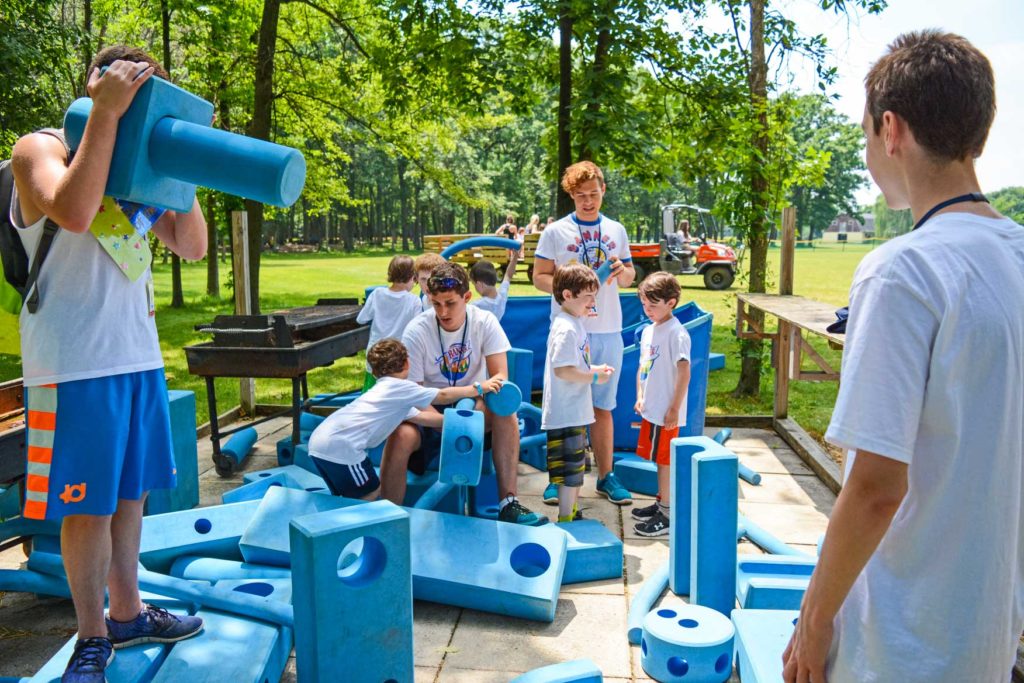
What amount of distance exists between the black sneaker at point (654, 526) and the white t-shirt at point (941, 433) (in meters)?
3.17

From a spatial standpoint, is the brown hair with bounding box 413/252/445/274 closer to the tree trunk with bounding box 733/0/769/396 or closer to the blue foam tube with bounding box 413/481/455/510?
the blue foam tube with bounding box 413/481/455/510

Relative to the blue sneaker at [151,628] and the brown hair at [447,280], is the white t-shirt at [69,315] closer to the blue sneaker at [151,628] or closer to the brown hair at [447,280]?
the blue sneaker at [151,628]

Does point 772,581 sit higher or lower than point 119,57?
lower

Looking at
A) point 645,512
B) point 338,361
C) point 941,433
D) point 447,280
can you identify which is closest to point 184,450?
point 447,280

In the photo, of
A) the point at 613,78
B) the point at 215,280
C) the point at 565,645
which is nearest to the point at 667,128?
the point at 613,78

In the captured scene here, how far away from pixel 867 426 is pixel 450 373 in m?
3.41

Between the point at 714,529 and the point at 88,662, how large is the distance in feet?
7.26

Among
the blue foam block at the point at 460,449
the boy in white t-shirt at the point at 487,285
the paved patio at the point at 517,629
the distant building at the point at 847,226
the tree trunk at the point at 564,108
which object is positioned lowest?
the paved patio at the point at 517,629

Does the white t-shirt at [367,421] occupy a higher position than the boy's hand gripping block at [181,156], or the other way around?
the boy's hand gripping block at [181,156]

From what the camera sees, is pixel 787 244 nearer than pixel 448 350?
No

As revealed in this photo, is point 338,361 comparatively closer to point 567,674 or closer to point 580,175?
point 580,175

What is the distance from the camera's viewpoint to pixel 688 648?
2773 millimetres

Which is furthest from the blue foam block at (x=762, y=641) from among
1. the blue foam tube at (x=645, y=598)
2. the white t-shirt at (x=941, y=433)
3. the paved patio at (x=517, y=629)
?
the white t-shirt at (x=941, y=433)

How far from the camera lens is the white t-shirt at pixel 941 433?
1.09 m
